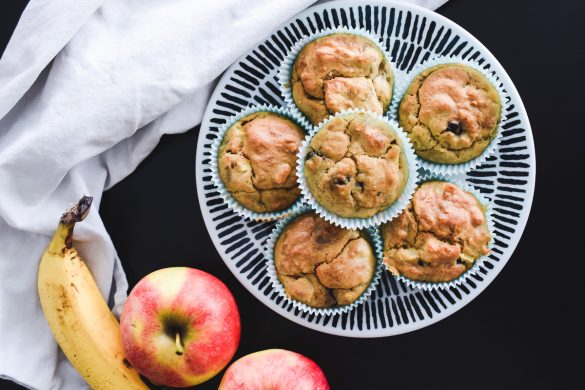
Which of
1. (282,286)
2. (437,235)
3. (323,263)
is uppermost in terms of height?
(437,235)

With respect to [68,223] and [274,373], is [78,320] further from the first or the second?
[274,373]

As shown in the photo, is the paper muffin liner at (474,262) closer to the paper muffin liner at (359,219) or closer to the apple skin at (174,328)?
the paper muffin liner at (359,219)

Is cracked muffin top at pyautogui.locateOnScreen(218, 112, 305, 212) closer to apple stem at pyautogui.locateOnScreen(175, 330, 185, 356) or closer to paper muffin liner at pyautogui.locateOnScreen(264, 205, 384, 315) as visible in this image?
paper muffin liner at pyautogui.locateOnScreen(264, 205, 384, 315)

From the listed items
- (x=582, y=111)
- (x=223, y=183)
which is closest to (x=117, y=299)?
(x=223, y=183)

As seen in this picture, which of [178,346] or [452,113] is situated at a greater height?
[452,113]

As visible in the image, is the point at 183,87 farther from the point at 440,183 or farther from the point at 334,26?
the point at 440,183

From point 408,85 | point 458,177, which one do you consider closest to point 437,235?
point 458,177

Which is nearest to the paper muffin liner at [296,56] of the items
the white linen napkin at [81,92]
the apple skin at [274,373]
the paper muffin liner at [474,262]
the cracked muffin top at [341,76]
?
the cracked muffin top at [341,76]
